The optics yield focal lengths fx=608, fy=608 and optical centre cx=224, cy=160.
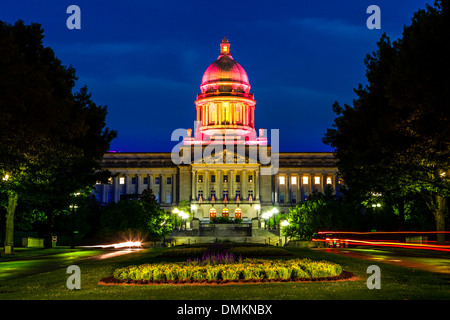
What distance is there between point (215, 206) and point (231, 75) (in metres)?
35.0

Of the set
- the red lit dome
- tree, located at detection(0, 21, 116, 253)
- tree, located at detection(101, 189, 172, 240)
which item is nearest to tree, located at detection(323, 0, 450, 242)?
tree, located at detection(0, 21, 116, 253)

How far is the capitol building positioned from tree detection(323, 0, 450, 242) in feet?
226

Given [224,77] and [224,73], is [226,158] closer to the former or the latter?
[224,77]

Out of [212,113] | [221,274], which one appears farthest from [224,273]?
[212,113]

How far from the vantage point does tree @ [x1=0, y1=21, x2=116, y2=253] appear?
30234mm

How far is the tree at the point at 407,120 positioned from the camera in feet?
102

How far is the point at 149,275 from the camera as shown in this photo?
738 inches

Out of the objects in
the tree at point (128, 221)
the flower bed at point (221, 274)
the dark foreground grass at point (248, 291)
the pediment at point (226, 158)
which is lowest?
the dark foreground grass at point (248, 291)

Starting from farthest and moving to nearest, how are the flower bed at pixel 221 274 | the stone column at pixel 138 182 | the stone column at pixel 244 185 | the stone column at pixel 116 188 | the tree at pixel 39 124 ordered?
the stone column at pixel 138 182
the stone column at pixel 116 188
the stone column at pixel 244 185
the tree at pixel 39 124
the flower bed at pixel 221 274

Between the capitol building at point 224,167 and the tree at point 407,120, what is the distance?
226ft

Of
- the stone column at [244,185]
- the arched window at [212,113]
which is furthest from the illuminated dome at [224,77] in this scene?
the stone column at [244,185]

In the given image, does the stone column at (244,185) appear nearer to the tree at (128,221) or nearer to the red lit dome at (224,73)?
the red lit dome at (224,73)
